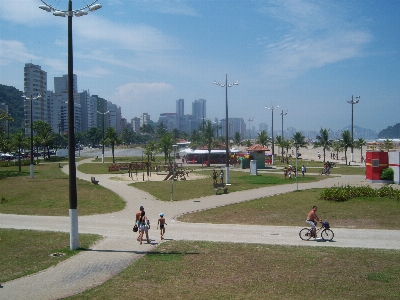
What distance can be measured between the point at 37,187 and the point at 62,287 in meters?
23.1

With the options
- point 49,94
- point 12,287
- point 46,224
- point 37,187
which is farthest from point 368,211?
point 49,94

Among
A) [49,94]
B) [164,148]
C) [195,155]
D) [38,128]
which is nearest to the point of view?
[164,148]

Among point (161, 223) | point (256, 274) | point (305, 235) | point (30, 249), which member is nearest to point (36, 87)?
point (30, 249)

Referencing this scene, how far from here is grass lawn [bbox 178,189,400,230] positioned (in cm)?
1881

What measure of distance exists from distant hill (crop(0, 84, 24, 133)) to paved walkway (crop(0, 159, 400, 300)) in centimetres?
15704

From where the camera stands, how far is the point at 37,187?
31.4m

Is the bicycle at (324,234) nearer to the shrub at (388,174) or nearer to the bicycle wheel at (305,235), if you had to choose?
the bicycle wheel at (305,235)

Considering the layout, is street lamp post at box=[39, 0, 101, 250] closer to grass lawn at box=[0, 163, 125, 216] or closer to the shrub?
grass lawn at box=[0, 163, 125, 216]

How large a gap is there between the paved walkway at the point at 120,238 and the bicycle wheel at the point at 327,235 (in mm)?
215

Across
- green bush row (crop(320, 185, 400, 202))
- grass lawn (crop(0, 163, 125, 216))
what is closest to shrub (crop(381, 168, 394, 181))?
green bush row (crop(320, 185, 400, 202))

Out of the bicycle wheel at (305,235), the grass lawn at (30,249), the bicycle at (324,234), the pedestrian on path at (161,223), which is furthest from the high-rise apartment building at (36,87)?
the bicycle at (324,234)

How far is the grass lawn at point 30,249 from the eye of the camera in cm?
Result: 1164

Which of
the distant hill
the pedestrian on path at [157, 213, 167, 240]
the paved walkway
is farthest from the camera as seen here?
the distant hill

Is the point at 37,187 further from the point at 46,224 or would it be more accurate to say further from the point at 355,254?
the point at 355,254
